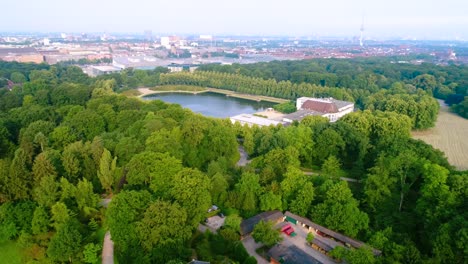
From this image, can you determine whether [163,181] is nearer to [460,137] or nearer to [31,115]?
[31,115]

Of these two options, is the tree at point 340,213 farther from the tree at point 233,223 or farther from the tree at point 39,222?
the tree at point 39,222

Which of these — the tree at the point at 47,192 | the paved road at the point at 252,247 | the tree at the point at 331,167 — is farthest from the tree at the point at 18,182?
the tree at the point at 331,167

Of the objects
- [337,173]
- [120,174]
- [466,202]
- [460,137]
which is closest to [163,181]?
[120,174]

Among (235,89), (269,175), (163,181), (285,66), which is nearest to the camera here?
(163,181)

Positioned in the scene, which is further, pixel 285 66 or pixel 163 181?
pixel 285 66

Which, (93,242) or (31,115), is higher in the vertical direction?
(31,115)
